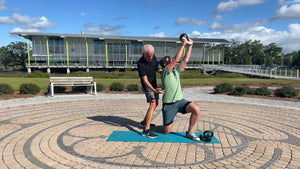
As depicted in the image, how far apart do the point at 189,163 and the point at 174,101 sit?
1.26m

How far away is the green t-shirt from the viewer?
160 inches

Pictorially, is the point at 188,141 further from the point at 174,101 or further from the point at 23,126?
the point at 23,126

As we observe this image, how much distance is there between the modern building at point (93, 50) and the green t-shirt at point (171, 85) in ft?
173

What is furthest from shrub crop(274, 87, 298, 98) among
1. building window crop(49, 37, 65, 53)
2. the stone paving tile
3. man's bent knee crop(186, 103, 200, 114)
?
building window crop(49, 37, 65, 53)

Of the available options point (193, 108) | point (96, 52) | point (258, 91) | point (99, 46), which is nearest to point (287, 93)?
point (258, 91)

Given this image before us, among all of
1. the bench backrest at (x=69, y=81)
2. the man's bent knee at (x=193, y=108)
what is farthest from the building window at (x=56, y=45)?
the man's bent knee at (x=193, y=108)

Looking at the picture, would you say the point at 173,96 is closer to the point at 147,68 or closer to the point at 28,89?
the point at 147,68

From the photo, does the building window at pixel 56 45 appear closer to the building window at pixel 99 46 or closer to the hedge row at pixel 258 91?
the building window at pixel 99 46

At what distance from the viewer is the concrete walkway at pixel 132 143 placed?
3271mm

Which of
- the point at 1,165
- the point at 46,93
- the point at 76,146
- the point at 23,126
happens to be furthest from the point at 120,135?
the point at 46,93

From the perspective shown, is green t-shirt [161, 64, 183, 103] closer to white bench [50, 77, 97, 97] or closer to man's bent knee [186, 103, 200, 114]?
man's bent knee [186, 103, 200, 114]

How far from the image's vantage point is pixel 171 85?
411 cm

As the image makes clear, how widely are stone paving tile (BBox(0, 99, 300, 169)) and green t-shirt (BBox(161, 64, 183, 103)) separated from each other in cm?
88

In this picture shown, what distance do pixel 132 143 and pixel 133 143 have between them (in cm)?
2
